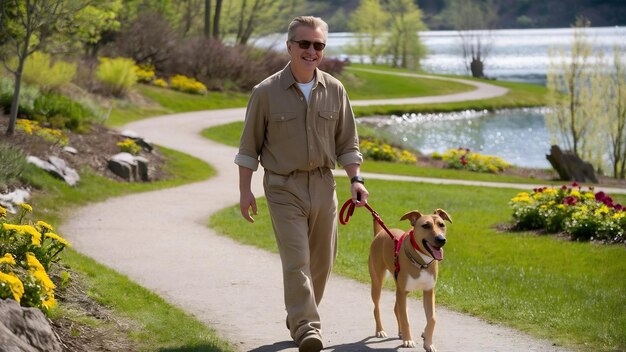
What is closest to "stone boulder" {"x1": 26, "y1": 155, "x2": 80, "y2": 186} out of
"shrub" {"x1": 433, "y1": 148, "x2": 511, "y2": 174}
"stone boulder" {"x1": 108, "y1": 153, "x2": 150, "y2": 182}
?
"stone boulder" {"x1": 108, "y1": 153, "x2": 150, "y2": 182}

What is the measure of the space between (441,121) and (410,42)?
128ft

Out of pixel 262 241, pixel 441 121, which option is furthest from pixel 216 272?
pixel 441 121

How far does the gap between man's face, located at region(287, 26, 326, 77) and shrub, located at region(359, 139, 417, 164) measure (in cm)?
2237

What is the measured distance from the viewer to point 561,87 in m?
37.0

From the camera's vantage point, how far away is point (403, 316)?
7.38 meters

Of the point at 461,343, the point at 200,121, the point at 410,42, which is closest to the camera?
the point at 461,343

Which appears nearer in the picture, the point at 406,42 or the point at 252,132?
the point at 252,132

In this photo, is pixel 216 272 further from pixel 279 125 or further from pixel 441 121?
pixel 441 121

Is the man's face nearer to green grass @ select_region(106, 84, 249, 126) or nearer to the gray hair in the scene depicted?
the gray hair

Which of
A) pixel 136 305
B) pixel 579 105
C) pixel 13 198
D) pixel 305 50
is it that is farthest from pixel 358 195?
pixel 579 105

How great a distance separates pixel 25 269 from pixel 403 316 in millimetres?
2813

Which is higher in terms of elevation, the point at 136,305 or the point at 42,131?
the point at 136,305

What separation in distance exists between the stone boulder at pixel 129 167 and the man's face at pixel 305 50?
1339 centimetres

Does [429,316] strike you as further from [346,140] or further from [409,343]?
[346,140]
